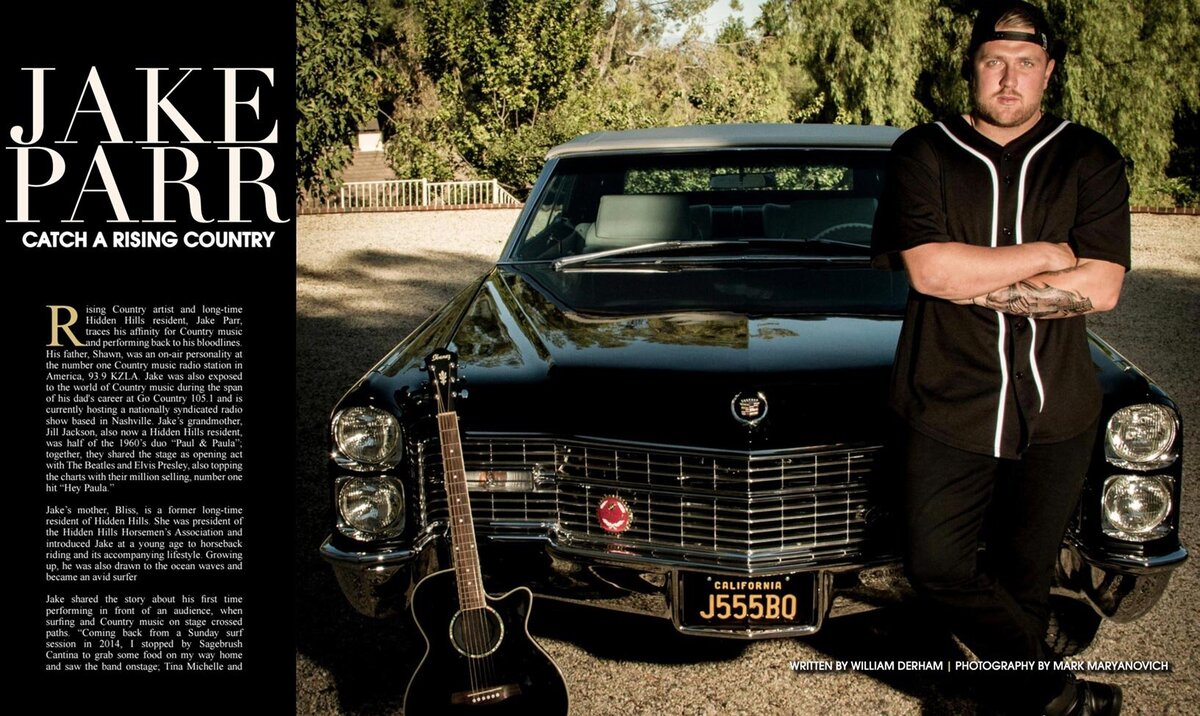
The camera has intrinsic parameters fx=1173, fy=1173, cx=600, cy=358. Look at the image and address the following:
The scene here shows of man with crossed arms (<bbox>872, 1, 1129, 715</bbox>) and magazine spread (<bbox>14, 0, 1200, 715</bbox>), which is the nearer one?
man with crossed arms (<bbox>872, 1, 1129, 715</bbox>)

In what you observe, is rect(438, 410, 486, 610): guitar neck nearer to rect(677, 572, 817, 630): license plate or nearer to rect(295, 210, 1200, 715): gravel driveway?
rect(295, 210, 1200, 715): gravel driveway

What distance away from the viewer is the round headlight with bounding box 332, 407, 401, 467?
319 centimetres

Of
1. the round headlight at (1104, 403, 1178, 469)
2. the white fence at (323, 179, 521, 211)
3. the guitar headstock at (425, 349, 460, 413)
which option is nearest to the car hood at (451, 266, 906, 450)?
the guitar headstock at (425, 349, 460, 413)

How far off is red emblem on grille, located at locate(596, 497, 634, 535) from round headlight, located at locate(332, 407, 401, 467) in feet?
1.89

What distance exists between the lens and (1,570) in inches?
138

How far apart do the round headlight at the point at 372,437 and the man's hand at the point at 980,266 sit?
1.46 metres

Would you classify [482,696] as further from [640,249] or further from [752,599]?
[640,249]

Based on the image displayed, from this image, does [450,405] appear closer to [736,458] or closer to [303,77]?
[736,458]

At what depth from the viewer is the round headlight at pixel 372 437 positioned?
3188 mm

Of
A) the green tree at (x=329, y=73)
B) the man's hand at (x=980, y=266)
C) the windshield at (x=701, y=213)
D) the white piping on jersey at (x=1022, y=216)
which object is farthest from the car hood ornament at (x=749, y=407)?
the green tree at (x=329, y=73)

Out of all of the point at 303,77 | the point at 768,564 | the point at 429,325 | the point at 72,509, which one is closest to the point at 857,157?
the point at 429,325

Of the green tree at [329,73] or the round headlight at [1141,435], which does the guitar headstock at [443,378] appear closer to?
the round headlight at [1141,435]

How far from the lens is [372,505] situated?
322 centimetres

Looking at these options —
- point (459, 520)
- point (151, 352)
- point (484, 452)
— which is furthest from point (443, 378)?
point (151, 352)
